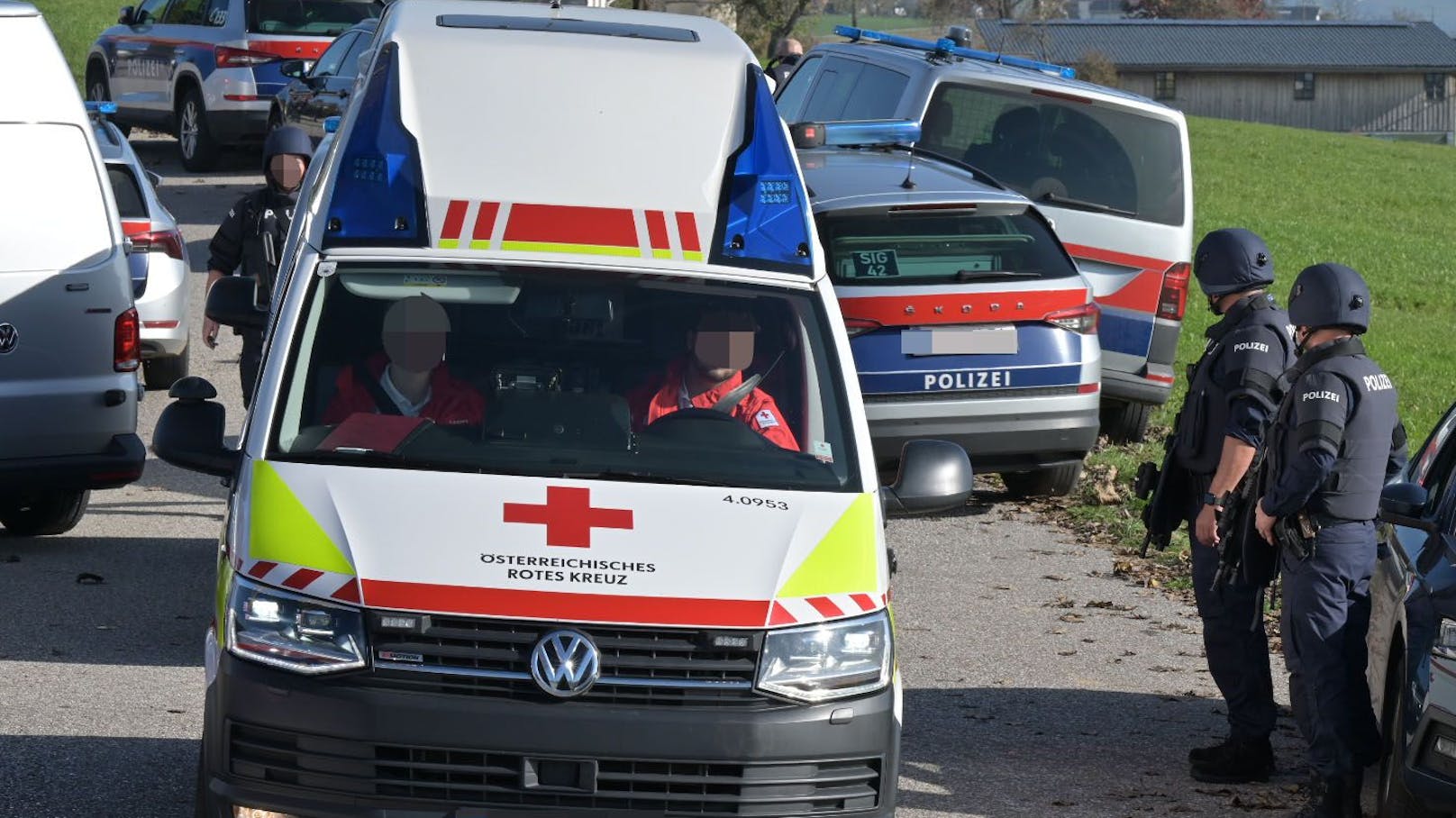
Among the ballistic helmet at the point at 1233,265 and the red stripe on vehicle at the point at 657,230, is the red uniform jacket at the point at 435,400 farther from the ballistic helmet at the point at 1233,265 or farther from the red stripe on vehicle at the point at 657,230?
the ballistic helmet at the point at 1233,265

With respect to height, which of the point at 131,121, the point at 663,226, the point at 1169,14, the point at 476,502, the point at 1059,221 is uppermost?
the point at 663,226

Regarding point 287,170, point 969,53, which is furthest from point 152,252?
point 969,53

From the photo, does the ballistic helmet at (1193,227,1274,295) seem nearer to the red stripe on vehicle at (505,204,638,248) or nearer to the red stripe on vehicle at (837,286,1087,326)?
the red stripe on vehicle at (505,204,638,248)

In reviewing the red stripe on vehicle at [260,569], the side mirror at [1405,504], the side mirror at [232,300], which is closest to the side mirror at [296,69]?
the side mirror at [232,300]

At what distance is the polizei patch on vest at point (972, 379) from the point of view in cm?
1008

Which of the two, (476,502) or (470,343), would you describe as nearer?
(476,502)

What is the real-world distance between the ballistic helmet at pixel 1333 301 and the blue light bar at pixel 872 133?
204 inches

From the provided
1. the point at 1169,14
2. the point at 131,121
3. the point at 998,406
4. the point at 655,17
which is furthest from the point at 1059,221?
the point at 1169,14

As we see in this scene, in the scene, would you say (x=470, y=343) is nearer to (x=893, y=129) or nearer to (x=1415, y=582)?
(x=1415, y=582)

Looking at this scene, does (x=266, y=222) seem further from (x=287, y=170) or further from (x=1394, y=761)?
(x=1394, y=761)

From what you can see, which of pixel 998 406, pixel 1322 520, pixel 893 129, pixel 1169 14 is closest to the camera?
pixel 1322 520

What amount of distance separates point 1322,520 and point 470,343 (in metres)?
2.60

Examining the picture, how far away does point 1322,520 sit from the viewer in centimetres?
611

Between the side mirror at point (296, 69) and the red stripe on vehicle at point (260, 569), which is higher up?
the red stripe on vehicle at point (260, 569)
